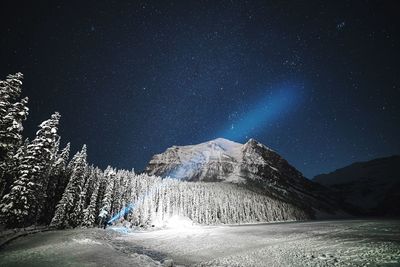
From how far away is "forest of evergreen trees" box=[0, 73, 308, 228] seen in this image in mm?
27905

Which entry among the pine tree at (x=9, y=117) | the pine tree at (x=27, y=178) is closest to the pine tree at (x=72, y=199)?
the pine tree at (x=27, y=178)

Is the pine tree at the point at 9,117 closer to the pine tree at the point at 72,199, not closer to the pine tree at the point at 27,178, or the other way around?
the pine tree at the point at 27,178

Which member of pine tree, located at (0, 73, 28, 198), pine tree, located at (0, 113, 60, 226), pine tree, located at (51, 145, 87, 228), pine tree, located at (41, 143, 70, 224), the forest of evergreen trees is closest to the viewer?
pine tree, located at (0, 73, 28, 198)

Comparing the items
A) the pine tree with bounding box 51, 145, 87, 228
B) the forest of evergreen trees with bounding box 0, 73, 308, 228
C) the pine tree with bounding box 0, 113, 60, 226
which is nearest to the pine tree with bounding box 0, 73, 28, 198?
the forest of evergreen trees with bounding box 0, 73, 308, 228

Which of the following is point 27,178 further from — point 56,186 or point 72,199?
point 56,186

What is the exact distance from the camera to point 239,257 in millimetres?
23422

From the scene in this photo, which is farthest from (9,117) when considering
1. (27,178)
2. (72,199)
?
(72,199)

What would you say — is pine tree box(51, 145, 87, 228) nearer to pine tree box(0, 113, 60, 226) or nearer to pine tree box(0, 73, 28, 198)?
pine tree box(0, 113, 60, 226)

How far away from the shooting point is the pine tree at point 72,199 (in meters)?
49.7

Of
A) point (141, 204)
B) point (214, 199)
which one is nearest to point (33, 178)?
point (141, 204)

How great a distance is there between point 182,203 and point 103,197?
2013 inches

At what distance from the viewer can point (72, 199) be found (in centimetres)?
5062

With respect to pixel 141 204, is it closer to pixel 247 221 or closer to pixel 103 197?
pixel 103 197

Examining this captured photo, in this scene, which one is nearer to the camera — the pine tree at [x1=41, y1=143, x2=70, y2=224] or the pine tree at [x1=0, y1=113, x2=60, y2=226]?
the pine tree at [x1=0, y1=113, x2=60, y2=226]
